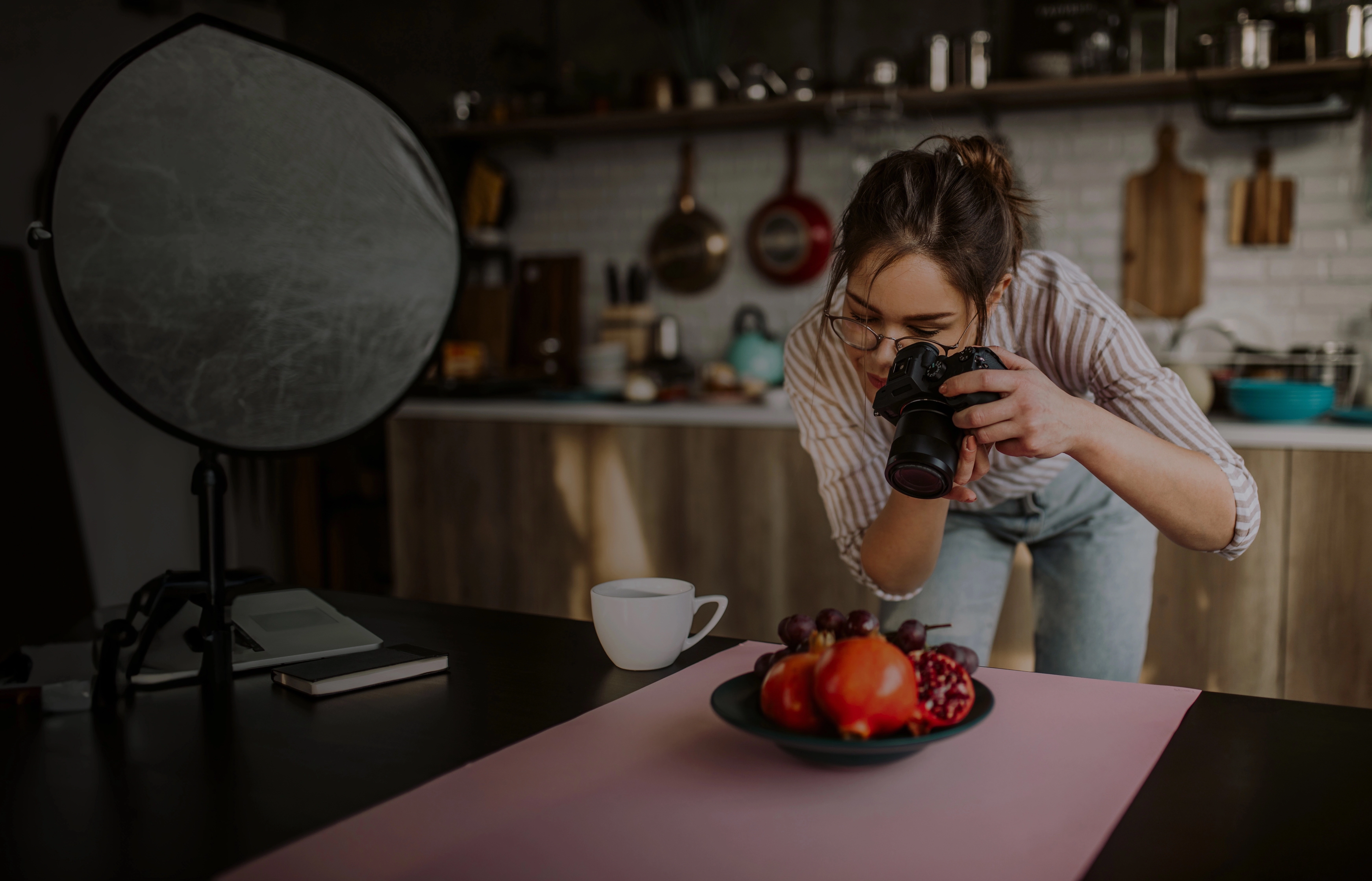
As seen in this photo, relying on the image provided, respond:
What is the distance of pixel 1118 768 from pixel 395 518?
2913 mm

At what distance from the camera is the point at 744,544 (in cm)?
286

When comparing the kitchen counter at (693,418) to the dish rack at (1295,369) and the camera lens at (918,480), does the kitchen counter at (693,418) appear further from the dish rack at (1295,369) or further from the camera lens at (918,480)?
the camera lens at (918,480)

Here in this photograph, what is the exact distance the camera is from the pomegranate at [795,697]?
748mm

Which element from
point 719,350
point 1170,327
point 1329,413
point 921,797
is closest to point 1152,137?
point 1170,327

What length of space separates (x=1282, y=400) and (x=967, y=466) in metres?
1.84

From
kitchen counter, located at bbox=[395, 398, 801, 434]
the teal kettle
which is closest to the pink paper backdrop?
kitchen counter, located at bbox=[395, 398, 801, 434]

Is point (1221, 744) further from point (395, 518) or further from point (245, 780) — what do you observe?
point (395, 518)

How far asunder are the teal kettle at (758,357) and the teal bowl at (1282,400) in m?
1.26

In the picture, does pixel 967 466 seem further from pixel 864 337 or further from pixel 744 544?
pixel 744 544

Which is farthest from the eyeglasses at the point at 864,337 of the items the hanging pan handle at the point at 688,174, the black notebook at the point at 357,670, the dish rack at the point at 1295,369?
the hanging pan handle at the point at 688,174

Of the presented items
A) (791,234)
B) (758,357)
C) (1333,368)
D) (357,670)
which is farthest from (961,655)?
(791,234)

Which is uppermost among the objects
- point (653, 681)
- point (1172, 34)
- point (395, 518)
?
point (1172, 34)

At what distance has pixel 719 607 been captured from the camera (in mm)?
1087

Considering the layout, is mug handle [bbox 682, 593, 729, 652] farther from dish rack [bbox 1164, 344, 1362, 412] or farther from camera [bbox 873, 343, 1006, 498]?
dish rack [bbox 1164, 344, 1362, 412]
